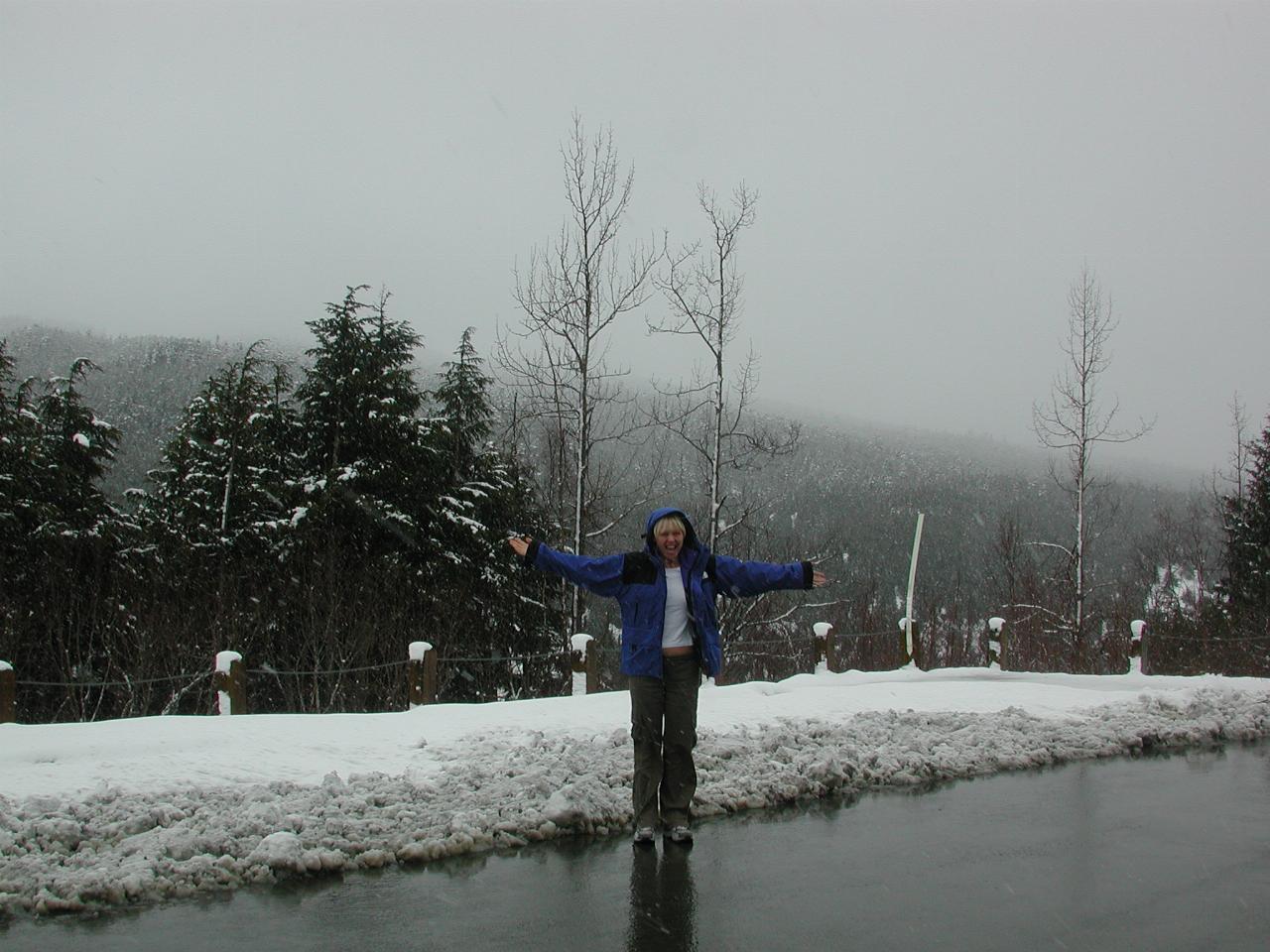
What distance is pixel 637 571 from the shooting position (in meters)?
6.41

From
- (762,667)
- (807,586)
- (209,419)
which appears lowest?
(762,667)

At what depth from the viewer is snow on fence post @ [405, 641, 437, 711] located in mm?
12891

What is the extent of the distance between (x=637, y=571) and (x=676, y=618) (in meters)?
0.36

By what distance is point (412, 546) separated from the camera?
28.8 m

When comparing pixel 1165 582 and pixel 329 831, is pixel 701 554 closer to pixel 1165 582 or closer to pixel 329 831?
pixel 329 831

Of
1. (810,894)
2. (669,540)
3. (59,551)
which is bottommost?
(810,894)

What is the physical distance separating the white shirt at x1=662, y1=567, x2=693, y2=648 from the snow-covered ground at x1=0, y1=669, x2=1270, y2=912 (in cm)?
124

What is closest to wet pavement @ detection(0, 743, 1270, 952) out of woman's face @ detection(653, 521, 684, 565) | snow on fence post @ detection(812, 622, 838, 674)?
woman's face @ detection(653, 521, 684, 565)

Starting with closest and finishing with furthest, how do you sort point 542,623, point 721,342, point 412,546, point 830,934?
point 830,934 → point 721,342 → point 412,546 → point 542,623

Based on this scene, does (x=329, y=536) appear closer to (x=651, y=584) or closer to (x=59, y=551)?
(x=59, y=551)

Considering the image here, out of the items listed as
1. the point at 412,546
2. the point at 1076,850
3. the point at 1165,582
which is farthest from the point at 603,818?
the point at 1165,582

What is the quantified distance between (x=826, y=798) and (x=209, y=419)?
92.9ft

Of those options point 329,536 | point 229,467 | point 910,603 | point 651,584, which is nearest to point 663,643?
point 651,584

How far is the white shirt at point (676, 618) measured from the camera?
6.41 meters
